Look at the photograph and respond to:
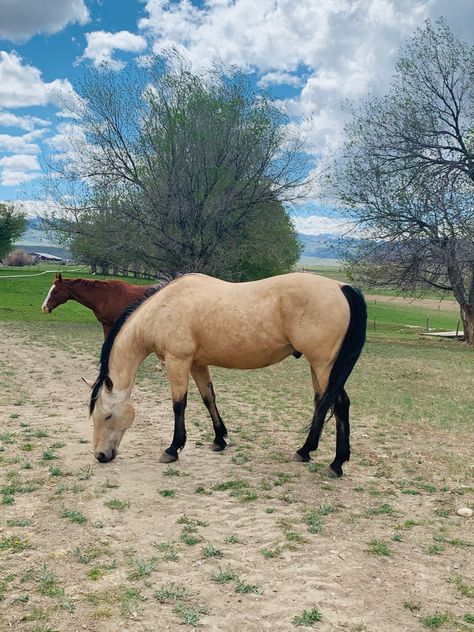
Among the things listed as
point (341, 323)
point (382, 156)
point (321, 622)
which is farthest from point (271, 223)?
point (321, 622)

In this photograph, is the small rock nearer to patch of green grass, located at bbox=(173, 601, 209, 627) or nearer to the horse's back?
the horse's back

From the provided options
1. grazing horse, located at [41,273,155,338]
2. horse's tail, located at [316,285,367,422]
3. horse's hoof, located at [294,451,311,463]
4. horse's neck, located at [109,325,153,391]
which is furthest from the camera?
grazing horse, located at [41,273,155,338]

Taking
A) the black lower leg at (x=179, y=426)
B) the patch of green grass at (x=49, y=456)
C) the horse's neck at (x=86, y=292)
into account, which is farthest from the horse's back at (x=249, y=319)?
the horse's neck at (x=86, y=292)

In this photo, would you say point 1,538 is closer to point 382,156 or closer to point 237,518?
point 237,518

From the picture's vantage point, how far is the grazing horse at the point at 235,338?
5.02 meters

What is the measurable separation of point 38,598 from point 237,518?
5.61 feet

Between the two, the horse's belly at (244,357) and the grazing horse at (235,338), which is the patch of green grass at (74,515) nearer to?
the grazing horse at (235,338)

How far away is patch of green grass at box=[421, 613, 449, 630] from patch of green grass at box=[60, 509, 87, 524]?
103 inches

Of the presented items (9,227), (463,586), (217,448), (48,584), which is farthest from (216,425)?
(9,227)

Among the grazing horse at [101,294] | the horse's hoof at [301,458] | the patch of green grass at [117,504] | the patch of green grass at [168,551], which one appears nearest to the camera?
the patch of green grass at [168,551]

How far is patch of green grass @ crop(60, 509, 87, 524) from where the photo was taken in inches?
151

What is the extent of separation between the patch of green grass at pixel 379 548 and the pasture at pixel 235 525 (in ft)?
0.06

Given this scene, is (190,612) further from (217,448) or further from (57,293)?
(57,293)

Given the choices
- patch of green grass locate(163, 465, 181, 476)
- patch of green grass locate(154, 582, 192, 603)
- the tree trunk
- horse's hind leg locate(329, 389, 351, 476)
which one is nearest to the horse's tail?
horse's hind leg locate(329, 389, 351, 476)
